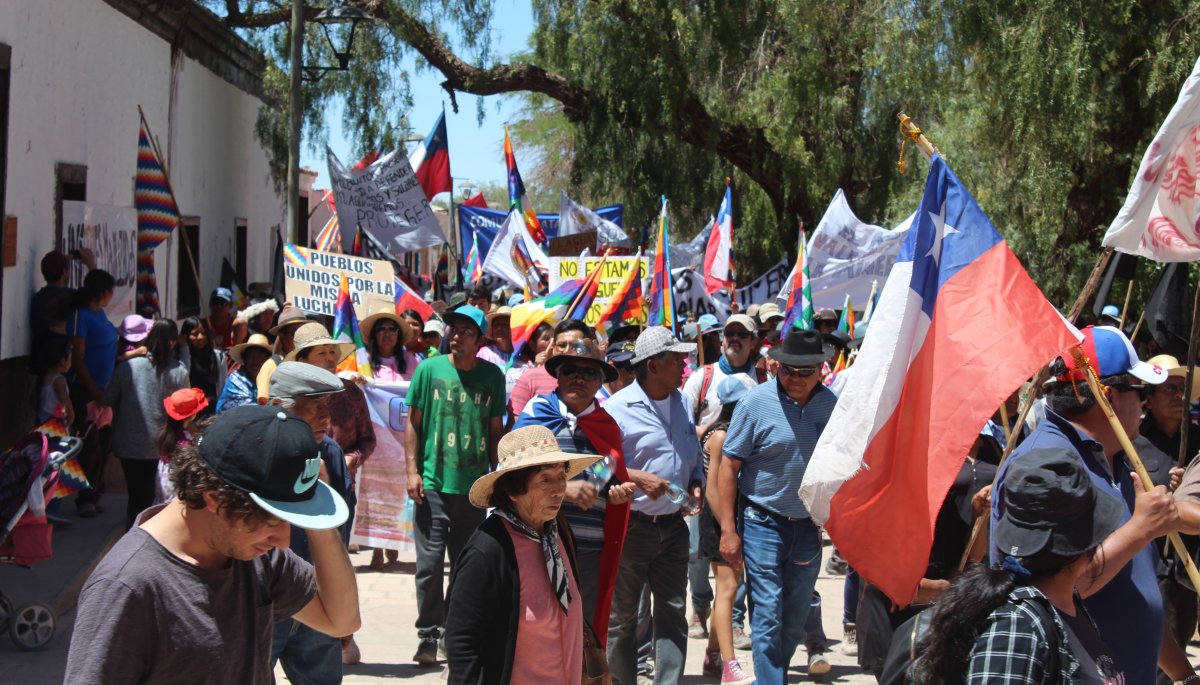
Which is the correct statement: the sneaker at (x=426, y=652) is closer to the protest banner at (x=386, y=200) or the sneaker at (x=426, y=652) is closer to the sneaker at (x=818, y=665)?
the sneaker at (x=818, y=665)

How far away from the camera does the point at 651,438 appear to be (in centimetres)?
638

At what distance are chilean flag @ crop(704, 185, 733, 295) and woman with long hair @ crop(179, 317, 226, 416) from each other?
6.94 m

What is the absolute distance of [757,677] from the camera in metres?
6.18

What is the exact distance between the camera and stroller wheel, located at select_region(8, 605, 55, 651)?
23.2ft

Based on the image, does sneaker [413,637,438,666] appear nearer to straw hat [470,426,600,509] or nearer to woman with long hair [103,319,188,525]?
woman with long hair [103,319,188,525]

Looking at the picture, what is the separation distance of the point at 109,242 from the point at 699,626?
293 inches

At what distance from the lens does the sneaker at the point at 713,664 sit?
727 centimetres

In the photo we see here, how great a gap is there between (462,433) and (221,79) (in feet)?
46.9

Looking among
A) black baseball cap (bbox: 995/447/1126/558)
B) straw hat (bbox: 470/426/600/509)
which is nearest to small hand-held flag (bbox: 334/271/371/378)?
straw hat (bbox: 470/426/600/509)

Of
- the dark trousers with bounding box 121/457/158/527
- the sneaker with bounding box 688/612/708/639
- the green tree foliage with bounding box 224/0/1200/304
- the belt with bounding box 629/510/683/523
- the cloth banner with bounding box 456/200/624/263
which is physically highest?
the green tree foliage with bounding box 224/0/1200/304

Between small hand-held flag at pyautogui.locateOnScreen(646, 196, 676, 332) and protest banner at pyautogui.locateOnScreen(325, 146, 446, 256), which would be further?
protest banner at pyautogui.locateOnScreen(325, 146, 446, 256)

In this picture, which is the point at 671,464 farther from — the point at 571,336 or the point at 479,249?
the point at 479,249

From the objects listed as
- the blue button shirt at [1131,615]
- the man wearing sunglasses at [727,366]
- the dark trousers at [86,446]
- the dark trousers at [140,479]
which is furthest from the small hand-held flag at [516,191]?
the blue button shirt at [1131,615]

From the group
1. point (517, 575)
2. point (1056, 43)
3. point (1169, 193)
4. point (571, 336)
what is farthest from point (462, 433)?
point (1056, 43)
